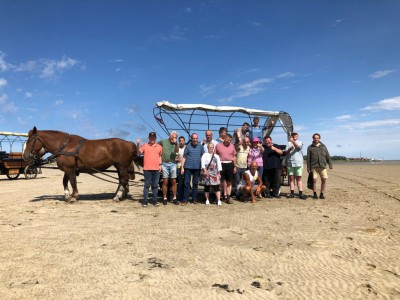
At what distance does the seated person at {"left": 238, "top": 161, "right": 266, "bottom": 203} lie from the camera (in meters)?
8.83

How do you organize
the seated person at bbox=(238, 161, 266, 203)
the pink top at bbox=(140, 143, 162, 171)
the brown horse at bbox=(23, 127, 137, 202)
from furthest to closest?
the brown horse at bbox=(23, 127, 137, 202) → the seated person at bbox=(238, 161, 266, 203) → the pink top at bbox=(140, 143, 162, 171)

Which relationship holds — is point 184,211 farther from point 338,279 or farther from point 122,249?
point 338,279

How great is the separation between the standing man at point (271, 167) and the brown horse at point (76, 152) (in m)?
4.26

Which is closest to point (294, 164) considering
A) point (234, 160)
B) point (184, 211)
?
point (234, 160)

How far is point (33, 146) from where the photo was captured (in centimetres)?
905

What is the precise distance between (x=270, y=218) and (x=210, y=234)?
1.85 metres

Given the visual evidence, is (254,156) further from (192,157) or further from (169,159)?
(169,159)

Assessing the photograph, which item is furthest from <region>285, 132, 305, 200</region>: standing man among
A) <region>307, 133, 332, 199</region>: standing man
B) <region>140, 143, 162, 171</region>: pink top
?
<region>140, 143, 162, 171</region>: pink top

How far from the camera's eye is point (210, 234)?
17.3 ft

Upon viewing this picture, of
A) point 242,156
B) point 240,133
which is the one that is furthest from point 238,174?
point 240,133

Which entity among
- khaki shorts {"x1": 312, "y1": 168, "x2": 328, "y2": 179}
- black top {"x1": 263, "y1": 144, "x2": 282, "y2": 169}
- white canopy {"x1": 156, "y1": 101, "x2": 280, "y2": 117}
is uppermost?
white canopy {"x1": 156, "y1": 101, "x2": 280, "y2": 117}

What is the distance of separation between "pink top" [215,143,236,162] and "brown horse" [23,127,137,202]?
9.05ft

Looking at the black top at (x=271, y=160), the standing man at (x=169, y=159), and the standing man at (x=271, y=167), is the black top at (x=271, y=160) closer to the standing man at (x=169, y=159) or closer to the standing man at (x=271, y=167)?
the standing man at (x=271, y=167)

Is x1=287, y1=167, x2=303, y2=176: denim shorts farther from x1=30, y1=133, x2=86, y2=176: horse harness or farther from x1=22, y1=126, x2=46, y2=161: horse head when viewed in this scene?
x1=22, y1=126, x2=46, y2=161: horse head
